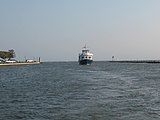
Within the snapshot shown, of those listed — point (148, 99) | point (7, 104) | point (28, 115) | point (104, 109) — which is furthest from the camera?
point (148, 99)

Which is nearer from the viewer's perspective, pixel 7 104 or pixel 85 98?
pixel 7 104

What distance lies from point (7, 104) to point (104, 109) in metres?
8.48

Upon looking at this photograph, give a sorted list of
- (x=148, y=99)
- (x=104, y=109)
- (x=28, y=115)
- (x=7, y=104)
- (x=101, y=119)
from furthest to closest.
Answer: (x=148, y=99) → (x=7, y=104) → (x=104, y=109) → (x=28, y=115) → (x=101, y=119)

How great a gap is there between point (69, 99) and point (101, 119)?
32.3ft

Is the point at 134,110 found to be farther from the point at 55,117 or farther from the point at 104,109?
the point at 55,117

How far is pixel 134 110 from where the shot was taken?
25125mm

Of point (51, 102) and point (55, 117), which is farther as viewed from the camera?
point (51, 102)

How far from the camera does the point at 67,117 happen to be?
22766 mm

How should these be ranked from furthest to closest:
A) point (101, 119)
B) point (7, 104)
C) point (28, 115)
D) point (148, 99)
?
1. point (148, 99)
2. point (7, 104)
3. point (28, 115)
4. point (101, 119)

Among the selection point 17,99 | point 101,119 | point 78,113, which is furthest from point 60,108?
point 17,99

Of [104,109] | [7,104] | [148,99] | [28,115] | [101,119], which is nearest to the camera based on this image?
[101,119]

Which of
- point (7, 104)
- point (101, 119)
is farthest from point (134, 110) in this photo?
point (7, 104)

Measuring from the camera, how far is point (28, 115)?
23766 millimetres

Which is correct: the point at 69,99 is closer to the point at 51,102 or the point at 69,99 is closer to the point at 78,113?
the point at 51,102
